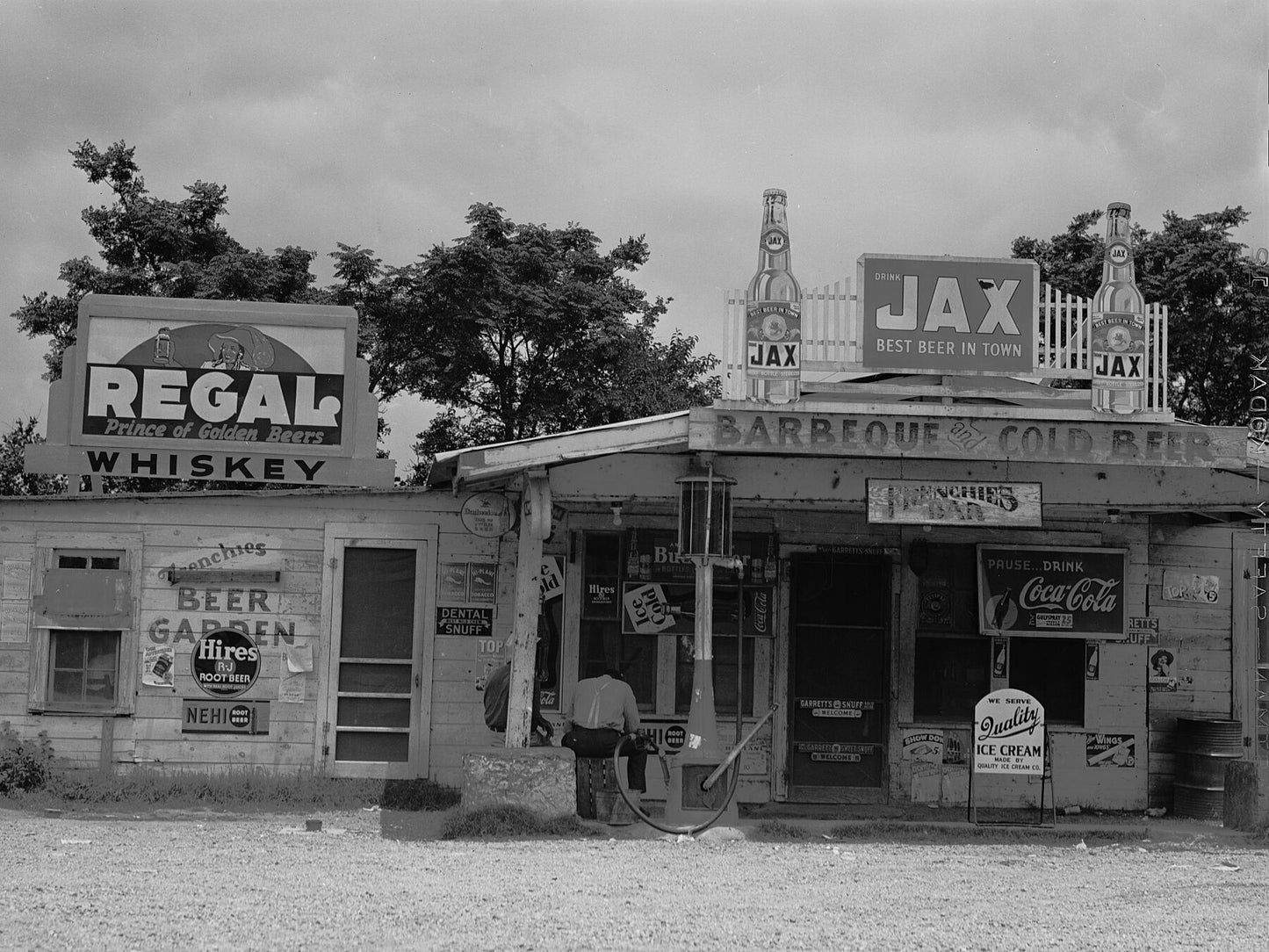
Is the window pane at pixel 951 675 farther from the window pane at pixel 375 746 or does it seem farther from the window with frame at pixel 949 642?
the window pane at pixel 375 746

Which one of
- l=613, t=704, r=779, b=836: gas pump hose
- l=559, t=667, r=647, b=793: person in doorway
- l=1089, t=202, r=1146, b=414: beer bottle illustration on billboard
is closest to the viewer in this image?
l=613, t=704, r=779, b=836: gas pump hose

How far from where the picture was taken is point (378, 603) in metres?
13.5

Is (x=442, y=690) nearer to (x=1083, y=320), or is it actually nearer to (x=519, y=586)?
(x=519, y=586)

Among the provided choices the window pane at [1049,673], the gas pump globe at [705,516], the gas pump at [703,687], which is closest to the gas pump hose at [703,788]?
the gas pump at [703,687]

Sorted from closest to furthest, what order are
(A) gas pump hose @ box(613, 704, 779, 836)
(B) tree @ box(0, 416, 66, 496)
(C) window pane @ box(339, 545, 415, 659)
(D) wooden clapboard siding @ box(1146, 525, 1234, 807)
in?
(A) gas pump hose @ box(613, 704, 779, 836) → (C) window pane @ box(339, 545, 415, 659) → (D) wooden clapboard siding @ box(1146, 525, 1234, 807) → (B) tree @ box(0, 416, 66, 496)

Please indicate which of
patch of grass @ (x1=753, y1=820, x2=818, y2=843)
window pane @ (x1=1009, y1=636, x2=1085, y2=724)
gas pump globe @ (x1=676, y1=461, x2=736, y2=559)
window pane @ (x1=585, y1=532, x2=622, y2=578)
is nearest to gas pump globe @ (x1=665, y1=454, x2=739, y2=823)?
gas pump globe @ (x1=676, y1=461, x2=736, y2=559)

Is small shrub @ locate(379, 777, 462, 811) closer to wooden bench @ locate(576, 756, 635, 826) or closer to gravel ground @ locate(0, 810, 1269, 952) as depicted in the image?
gravel ground @ locate(0, 810, 1269, 952)

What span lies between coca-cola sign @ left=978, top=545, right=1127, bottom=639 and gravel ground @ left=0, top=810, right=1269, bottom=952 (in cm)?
235

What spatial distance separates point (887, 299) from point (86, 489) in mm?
7930

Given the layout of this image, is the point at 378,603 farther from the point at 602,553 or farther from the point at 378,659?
the point at 602,553

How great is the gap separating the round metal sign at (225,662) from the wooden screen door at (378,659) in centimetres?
72

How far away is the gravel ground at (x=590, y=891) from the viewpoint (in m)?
7.60

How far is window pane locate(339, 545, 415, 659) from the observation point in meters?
13.5

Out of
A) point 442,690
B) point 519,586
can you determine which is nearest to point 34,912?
point 519,586
